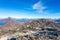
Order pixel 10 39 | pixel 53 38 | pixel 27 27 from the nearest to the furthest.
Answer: pixel 10 39, pixel 53 38, pixel 27 27

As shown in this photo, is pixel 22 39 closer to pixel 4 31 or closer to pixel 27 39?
pixel 27 39

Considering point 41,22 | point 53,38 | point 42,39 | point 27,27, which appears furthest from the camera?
point 41,22

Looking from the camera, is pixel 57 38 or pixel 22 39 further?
pixel 57 38

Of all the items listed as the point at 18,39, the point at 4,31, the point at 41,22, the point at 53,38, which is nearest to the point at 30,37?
the point at 18,39

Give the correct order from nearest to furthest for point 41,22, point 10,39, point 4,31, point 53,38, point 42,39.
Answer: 1. point 10,39
2. point 42,39
3. point 53,38
4. point 4,31
5. point 41,22

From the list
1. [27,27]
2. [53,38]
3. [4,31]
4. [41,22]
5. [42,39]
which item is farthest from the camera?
[41,22]

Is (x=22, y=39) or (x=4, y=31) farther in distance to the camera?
(x=4, y=31)

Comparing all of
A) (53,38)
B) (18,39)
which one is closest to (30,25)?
(53,38)

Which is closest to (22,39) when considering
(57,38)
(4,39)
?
(4,39)

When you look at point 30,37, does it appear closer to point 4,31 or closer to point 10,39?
point 10,39
